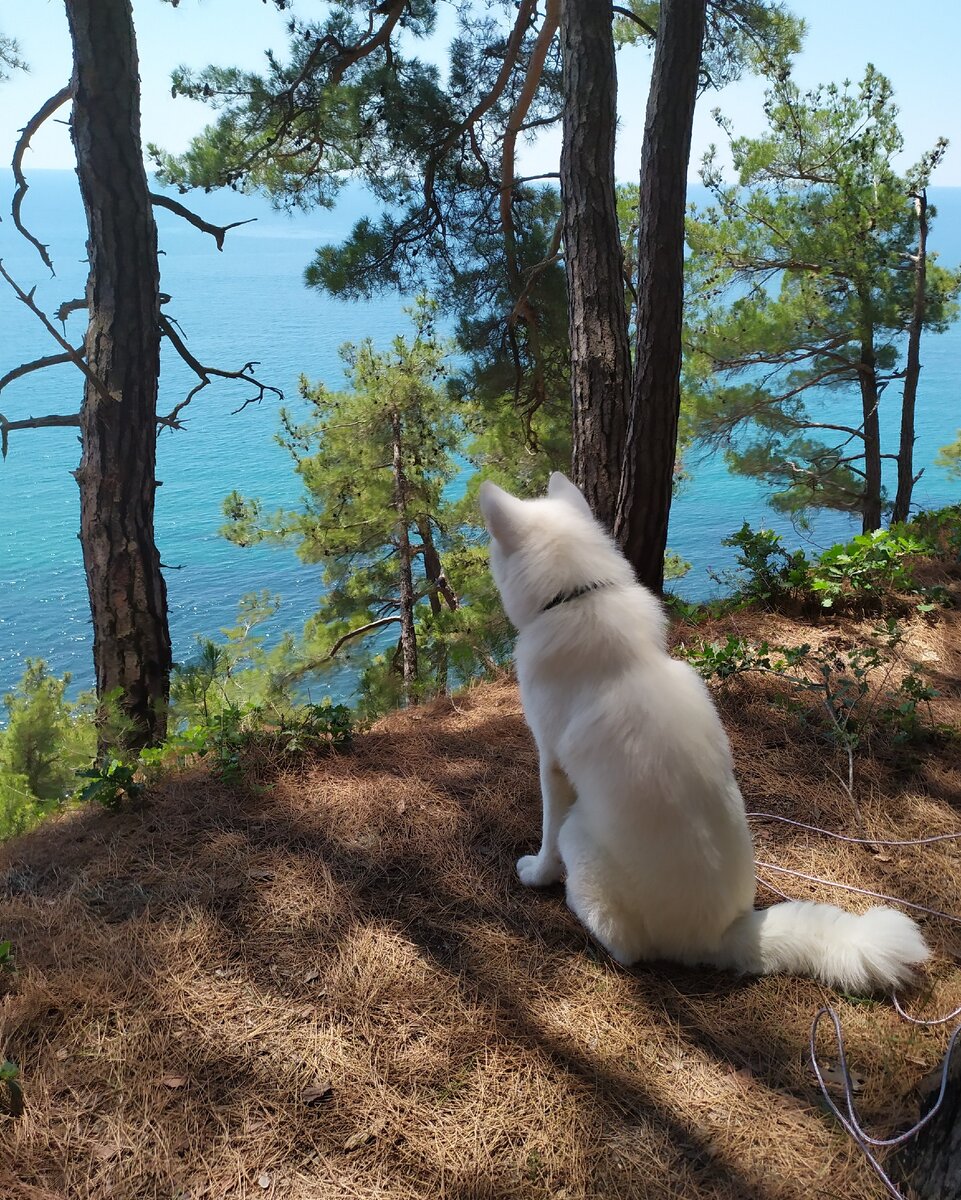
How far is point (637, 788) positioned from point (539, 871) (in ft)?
2.43

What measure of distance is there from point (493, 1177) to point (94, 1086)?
109 centimetres

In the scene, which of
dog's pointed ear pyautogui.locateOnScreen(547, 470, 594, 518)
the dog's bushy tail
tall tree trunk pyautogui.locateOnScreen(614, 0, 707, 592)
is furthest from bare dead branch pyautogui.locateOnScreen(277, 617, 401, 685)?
the dog's bushy tail

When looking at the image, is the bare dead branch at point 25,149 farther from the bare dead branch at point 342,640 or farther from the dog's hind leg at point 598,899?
the bare dead branch at point 342,640

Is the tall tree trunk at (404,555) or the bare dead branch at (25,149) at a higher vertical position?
the bare dead branch at (25,149)

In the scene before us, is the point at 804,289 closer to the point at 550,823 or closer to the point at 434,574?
the point at 434,574

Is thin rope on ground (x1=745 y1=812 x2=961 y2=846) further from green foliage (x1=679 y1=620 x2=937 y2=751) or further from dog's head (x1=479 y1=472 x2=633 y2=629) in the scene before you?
dog's head (x1=479 y1=472 x2=633 y2=629)

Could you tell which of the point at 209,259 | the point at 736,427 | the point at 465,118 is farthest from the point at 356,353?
the point at 209,259

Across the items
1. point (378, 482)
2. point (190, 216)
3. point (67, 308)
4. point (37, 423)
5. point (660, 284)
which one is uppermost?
point (190, 216)

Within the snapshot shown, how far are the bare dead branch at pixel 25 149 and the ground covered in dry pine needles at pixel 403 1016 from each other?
13.6 ft

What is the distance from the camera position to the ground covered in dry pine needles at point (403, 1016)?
5.90 feet

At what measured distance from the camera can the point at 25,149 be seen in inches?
211

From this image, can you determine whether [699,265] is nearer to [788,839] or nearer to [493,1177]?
[788,839]

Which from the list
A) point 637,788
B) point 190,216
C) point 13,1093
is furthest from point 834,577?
point 190,216

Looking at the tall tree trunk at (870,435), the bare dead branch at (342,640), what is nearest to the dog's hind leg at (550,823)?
the bare dead branch at (342,640)
